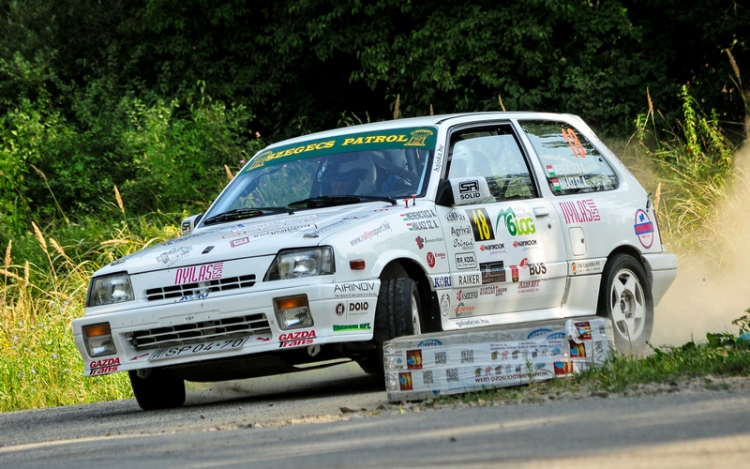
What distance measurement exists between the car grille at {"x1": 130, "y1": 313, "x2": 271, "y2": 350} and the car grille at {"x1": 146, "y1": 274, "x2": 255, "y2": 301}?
0.17 meters

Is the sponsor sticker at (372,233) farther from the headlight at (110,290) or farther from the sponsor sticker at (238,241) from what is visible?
the headlight at (110,290)

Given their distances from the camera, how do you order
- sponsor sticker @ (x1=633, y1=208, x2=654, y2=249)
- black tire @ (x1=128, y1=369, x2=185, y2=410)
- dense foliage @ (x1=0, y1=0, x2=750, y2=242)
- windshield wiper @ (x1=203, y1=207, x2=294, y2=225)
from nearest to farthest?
black tire @ (x1=128, y1=369, x2=185, y2=410)
windshield wiper @ (x1=203, y1=207, x2=294, y2=225)
sponsor sticker @ (x1=633, y1=208, x2=654, y2=249)
dense foliage @ (x1=0, y1=0, x2=750, y2=242)

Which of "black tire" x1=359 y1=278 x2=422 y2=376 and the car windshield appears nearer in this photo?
"black tire" x1=359 y1=278 x2=422 y2=376

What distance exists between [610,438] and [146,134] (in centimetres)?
1608

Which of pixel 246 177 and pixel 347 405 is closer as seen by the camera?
pixel 347 405

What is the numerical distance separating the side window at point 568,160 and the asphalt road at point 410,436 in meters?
2.56

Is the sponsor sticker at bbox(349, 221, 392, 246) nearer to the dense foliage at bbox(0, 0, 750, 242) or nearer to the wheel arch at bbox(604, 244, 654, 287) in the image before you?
the wheel arch at bbox(604, 244, 654, 287)

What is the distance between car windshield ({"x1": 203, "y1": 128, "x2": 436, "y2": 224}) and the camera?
782cm

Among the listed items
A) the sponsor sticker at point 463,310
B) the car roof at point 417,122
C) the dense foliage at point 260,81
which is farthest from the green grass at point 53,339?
the sponsor sticker at point 463,310

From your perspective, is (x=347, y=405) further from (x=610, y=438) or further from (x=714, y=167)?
(x=714, y=167)

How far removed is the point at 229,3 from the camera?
910 inches

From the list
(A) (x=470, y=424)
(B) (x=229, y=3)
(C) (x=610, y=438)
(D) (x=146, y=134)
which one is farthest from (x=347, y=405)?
(B) (x=229, y=3)

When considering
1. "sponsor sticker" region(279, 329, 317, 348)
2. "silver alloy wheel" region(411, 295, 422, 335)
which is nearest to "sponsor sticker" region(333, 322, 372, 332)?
"sponsor sticker" region(279, 329, 317, 348)

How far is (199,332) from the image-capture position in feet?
22.6
